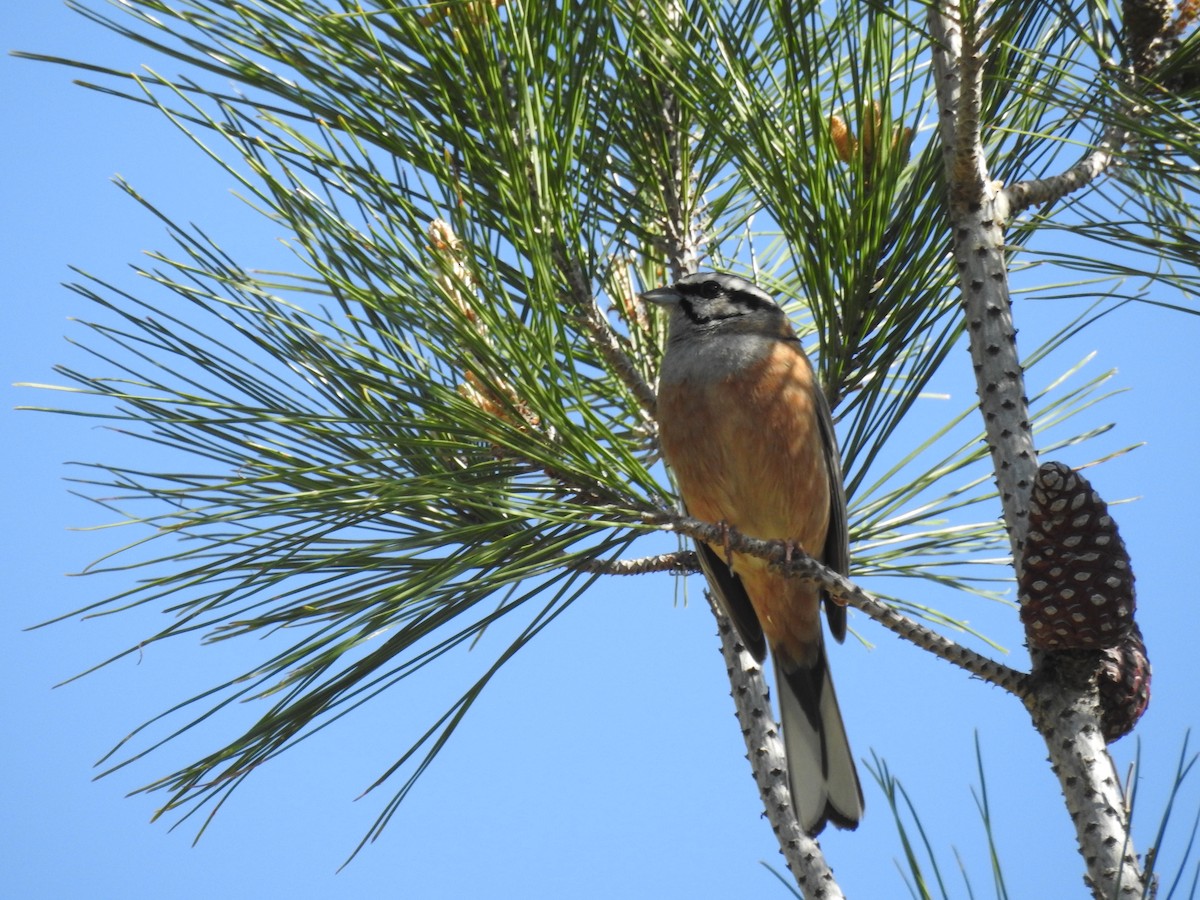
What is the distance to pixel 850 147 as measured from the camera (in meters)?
1.89

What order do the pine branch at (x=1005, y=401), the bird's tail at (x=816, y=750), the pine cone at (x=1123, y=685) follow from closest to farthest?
the pine branch at (x=1005, y=401) → the pine cone at (x=1123, y=685) → the bird's tail at (x=816, y=750)

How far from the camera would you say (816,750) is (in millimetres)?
2293

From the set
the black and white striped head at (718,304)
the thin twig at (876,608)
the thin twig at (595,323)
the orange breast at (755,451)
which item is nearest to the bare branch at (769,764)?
the orange breast at (755,451)

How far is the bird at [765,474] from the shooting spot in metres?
2.26

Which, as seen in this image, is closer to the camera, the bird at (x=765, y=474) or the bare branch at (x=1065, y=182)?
the bare branch at (x=1065, y=182)

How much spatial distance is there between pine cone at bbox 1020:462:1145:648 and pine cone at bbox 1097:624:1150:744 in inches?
1.9

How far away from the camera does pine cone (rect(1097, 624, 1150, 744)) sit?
153 cm

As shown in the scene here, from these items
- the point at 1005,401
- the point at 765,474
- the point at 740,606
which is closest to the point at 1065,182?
the point at 1005,401

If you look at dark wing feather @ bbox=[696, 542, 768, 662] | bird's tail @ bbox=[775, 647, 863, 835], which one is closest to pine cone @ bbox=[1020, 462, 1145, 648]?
bird's tail @ bbox=[775, 647, 863, 835]

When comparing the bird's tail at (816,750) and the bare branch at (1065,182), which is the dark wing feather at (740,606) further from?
the bare branch at (1065,182)

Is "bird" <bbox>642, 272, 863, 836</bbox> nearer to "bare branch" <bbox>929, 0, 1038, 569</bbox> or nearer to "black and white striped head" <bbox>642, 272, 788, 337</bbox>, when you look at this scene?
"black and white striped head" <bbox>642, 272, 788, 337</bbox>

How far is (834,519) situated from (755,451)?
0.22m

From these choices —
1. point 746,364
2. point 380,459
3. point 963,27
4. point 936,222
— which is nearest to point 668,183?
point 746,364

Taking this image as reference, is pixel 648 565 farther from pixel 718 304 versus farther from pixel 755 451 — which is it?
pixel 718 304
